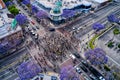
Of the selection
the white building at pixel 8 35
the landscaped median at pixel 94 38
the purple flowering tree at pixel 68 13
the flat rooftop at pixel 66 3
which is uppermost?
the flat rooftop at pixel 66 3

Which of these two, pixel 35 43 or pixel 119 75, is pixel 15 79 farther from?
pixel 119 75

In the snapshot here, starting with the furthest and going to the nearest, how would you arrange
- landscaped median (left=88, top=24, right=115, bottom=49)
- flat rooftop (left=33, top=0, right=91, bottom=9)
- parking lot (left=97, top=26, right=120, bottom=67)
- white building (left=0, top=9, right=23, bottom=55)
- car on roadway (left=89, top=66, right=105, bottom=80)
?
flat rooftop (left=33, top=0, right=91, bottom=9)
landscaped median (left=88, top=24, right=115, bottom=49)
parking lot (left=97, top=26, right=120, bottom=67)
white building (left=0, top=9, right=23, bottom=55)
car on roadway (left=89, top=66, right=105, bottom=80)

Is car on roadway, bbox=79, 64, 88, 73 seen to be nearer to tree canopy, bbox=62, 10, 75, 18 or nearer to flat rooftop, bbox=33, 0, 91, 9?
tree canopy, bbox=62, 10, 75, 18

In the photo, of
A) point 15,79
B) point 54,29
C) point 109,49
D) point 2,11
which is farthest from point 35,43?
point 109,49

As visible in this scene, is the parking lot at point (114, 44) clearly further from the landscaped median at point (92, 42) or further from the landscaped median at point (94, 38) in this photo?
the landscaped median at point (92, 42)

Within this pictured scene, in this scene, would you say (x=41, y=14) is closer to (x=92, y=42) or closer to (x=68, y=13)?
(x=68, y=13)

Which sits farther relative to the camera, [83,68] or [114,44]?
[114,44]

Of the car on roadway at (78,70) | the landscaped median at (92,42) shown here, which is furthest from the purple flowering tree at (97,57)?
the landscaped median at (92,42)

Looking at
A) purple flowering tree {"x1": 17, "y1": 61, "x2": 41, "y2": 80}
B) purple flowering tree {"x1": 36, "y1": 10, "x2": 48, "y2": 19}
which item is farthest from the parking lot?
purple flowering tree {"x1": 17, "y1": 61, "x2": 41, "y2": 80}

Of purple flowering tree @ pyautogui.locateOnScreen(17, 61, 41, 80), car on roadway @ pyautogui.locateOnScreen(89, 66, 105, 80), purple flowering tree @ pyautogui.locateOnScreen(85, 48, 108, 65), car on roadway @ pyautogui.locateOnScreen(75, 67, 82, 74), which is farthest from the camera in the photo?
car on roadway @ pyautogui.locateOnScreen(75, 67, 82, 74)

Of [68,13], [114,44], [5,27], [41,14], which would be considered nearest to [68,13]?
[68,13]

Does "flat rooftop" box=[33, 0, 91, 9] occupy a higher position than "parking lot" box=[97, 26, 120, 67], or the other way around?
"flat rooftop" box=[33, 0, 91, 9]
